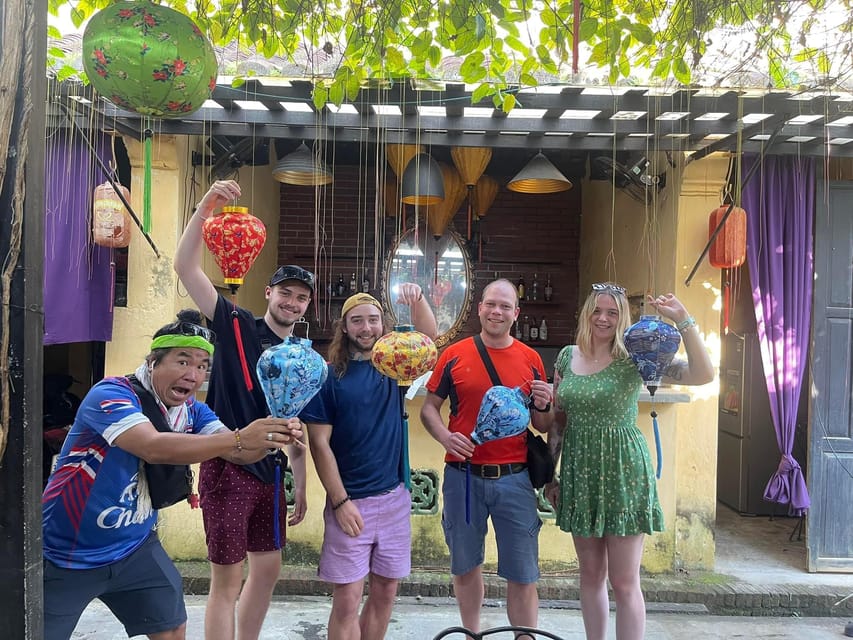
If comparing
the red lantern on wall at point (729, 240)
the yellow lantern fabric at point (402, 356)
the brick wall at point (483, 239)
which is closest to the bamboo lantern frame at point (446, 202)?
the brick wall at point (483, 239)

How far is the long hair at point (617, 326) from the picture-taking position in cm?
262

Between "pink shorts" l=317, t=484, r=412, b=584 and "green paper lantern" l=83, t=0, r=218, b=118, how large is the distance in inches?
63.7

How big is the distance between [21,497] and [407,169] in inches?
145

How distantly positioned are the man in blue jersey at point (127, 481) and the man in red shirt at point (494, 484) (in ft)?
3.17

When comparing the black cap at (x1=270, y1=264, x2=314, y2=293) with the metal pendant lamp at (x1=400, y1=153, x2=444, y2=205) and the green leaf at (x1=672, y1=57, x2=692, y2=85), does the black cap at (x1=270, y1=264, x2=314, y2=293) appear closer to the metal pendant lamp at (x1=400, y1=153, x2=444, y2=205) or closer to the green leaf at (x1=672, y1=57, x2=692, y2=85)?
the green leaf at (x1=672, y1=57, x2=692, y2=85)

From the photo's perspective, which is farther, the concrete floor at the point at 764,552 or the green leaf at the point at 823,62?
the concrete floor at the point at 764,552

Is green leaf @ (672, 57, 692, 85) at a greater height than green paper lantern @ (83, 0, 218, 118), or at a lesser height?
greater

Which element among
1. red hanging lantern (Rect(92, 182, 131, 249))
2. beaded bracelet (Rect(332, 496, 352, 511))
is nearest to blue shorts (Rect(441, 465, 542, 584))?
beaded bracelet (Rect(332, 496, 352, 511))

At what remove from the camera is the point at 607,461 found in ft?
8.47

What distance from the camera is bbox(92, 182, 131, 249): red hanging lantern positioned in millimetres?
3973

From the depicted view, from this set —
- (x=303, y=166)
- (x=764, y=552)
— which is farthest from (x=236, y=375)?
(x=764, y=552)

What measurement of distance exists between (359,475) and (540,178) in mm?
2650

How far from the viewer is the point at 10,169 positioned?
1238 mm

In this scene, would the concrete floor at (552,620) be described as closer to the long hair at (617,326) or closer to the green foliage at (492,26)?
the long hair at (617,326)
